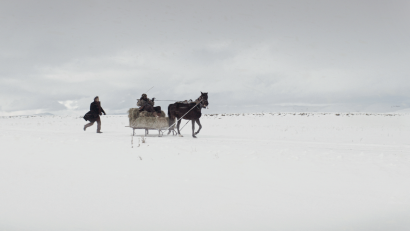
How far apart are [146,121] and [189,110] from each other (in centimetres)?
196

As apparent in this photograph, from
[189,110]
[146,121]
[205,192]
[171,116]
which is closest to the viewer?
[205,192]

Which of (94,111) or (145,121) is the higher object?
(94,111)

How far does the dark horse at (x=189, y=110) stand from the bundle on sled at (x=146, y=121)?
45 cm

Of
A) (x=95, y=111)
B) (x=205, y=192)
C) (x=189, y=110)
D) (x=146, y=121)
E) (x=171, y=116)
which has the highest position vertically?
(x=95, y=111)

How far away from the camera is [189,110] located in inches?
510

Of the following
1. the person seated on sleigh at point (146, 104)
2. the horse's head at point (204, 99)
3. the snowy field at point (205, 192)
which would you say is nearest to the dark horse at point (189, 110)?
the horse's head at point (204, 99)

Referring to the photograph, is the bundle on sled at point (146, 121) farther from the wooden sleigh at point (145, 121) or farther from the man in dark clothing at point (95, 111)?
the man in dark clothing at point (95, 111)

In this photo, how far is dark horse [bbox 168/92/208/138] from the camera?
1273 cm

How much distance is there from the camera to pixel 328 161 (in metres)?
6.84

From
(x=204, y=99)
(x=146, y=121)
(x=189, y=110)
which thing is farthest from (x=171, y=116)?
(x=204, y=99)

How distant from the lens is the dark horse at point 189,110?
12727 millimetres

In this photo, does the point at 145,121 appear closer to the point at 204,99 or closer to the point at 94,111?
the point at 204,99

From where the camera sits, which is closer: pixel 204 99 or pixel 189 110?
pixel 204 99

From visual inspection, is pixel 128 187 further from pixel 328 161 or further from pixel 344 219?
pixel 328 161
